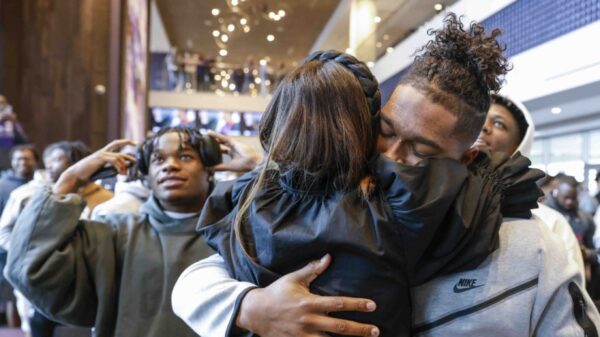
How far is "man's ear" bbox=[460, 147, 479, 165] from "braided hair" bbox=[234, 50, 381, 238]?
0.63 ft

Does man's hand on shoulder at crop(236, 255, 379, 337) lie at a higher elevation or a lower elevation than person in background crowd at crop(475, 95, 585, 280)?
lower

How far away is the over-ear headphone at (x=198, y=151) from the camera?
6.10 feet

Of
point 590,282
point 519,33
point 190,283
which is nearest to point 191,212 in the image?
point 190,283

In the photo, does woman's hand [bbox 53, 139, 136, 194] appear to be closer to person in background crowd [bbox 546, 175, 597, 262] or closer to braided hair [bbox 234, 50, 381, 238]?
braided hair [bbox 234, 50, 381, 238]

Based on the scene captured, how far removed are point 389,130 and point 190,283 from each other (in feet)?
1.59

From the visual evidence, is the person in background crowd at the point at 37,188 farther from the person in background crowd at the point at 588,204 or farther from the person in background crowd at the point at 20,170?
the person in background crowd at the point at 588,204

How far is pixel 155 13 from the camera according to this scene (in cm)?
1520

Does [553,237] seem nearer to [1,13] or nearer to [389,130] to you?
[389,130]

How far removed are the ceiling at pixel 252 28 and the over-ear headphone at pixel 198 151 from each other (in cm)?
1171

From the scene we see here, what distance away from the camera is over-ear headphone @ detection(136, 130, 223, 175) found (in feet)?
6.10

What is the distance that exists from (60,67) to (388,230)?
314 inches

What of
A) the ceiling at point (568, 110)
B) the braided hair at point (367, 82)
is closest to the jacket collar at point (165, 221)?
the braided hair at point (367, 82)

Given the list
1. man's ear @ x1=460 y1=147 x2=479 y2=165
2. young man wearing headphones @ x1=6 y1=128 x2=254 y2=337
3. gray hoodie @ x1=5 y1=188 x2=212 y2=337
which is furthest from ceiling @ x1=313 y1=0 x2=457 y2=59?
man's ear @ x1=460 y1=147 x2=479 y2=165

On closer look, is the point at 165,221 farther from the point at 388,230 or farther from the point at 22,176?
the point at 22,176
